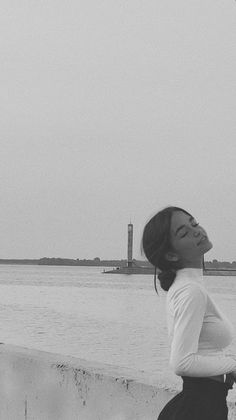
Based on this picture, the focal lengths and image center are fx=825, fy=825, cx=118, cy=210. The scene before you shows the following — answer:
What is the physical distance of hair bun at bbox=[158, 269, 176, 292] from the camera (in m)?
2.31

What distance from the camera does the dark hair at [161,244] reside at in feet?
7.56

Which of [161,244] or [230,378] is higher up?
[161,244]

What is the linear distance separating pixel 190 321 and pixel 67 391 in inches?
69.3

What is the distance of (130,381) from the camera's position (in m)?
3.45

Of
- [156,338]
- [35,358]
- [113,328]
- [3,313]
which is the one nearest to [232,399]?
[35,358]

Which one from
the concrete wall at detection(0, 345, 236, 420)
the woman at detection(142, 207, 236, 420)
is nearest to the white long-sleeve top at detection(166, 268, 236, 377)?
the woman at detection(142, 207, 236, 420)

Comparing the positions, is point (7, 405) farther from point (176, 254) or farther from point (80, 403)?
point (176, 254)

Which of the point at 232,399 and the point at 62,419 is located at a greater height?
the point at 232,399

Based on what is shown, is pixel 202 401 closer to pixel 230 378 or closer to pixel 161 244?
pixel 230 378

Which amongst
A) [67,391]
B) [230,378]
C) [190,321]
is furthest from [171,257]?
[67,391]

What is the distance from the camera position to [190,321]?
2.16 metres

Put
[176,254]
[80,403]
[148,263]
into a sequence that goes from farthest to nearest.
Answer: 1. [80,403]
2. [148,263]
3. [176,254]

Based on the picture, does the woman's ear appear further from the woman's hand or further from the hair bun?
the woman's hand

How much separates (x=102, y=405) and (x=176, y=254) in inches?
58.1
